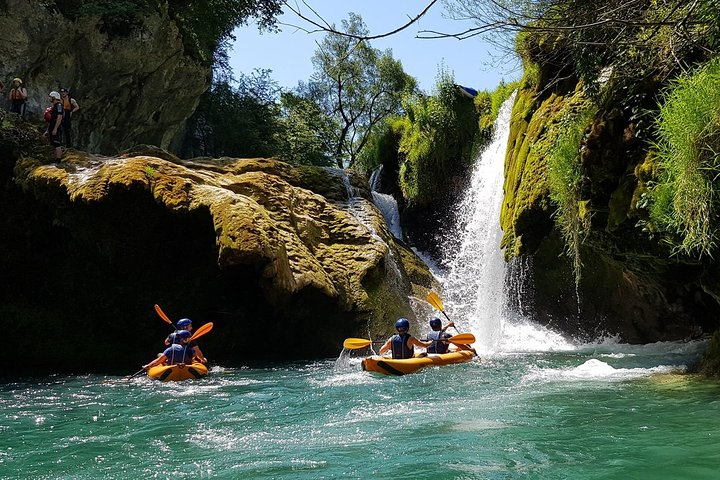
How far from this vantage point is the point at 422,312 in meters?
12.7

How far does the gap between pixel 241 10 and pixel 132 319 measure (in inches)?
524

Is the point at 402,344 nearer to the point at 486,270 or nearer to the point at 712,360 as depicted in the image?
the point at 486,270

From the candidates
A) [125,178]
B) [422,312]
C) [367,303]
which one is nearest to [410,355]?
[367,303]

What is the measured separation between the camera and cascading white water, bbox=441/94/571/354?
11711mm

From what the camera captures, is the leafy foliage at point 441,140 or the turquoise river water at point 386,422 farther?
the leafy foliage at point 441,140

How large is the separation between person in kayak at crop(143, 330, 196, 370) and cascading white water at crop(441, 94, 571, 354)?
5254 mm

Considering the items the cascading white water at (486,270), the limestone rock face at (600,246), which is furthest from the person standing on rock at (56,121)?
the cascading white water at (486,270)

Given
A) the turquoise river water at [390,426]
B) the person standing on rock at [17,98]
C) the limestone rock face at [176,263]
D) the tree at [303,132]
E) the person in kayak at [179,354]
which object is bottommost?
the turquoise river water at [390,426]

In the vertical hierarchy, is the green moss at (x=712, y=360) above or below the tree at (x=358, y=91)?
below

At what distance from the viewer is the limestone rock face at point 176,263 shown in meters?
10.1

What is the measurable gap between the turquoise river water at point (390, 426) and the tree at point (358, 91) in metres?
19.4

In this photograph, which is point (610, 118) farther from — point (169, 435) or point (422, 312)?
point (422, 312)

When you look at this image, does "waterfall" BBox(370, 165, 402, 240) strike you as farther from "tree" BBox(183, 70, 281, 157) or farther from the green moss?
the green moss

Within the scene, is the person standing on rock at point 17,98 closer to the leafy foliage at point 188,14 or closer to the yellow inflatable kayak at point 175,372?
the leafy foliage at point 188,14
